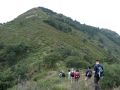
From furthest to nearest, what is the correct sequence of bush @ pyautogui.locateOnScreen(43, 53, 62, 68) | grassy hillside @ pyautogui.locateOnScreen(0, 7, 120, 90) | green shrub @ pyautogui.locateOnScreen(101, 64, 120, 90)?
bush @ pyautogui.locateOnScreen(43, 53, 62, 68), grassy hillside @ pyautogui.locateOnScreen(0, 7, 120, 90), green shrub @ pyautogui.locateOnScreen(101, 64, 120, 90)

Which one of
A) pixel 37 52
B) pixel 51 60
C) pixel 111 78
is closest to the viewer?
pixel 111 78


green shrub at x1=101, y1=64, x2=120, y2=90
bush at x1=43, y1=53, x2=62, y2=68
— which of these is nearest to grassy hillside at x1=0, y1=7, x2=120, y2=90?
bush at x1=43, y1=53, x2=62, y2=68

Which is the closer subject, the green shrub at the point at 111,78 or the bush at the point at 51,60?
the green shrub at the point at 111,78

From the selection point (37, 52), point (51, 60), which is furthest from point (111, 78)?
point (37, 52)

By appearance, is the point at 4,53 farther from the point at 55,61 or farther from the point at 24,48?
the point at 55,61

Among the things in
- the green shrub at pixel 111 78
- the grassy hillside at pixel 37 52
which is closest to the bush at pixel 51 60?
the grassy hillside at pixel 37 52

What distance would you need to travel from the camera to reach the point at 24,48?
7756 centimetres

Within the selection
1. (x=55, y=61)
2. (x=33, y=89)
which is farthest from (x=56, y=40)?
(x=33, y=89)

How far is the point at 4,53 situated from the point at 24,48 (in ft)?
13.0

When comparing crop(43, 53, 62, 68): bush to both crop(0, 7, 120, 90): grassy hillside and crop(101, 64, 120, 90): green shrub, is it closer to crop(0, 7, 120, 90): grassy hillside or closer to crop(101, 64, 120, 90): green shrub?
crop(0, 7, 120, 90): grassy hillside

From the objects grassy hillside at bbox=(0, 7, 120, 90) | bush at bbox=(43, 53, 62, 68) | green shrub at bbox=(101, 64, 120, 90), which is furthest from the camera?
bush at bbox=(43, 53, 62, 68)

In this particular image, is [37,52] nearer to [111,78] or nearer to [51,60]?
[51,60]

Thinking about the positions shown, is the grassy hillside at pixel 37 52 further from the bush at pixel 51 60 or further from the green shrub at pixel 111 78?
the green shrub at pixel 111 78

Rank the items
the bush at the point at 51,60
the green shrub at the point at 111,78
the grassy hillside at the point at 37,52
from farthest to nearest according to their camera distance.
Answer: the bush at the point at 51,60, the grassy hillside at the point at 37,52, the green shrub at the point at 111,78
